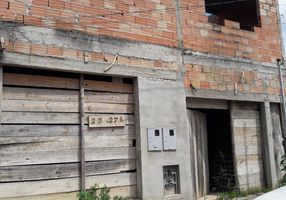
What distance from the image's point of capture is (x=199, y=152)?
8.89 m

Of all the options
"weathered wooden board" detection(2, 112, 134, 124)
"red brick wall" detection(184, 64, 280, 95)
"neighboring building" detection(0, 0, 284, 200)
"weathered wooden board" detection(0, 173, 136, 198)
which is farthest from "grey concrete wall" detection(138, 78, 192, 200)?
"weathered wooden board" detection(2, 112, 134, 124)

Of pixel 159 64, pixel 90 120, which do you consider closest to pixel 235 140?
pixel 159 64

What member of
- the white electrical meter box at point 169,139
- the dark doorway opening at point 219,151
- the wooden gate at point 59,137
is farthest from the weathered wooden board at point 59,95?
the dark doorway opening at point 219,151

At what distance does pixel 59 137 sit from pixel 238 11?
267 inches

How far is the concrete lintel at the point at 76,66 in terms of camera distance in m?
6.07

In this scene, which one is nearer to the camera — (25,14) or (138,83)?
(25,14)

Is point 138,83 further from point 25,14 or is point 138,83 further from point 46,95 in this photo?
point 25,14

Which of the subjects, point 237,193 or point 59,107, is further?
point 237,193

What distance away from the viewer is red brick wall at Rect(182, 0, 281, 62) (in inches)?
339

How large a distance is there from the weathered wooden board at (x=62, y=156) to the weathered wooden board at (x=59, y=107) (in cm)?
68

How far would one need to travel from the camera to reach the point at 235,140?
906 centimetres

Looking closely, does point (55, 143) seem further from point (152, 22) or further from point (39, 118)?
point (152, 22)

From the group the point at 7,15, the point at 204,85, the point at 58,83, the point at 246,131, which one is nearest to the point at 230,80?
the point at 204,85

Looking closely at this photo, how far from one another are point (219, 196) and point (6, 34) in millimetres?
5431
